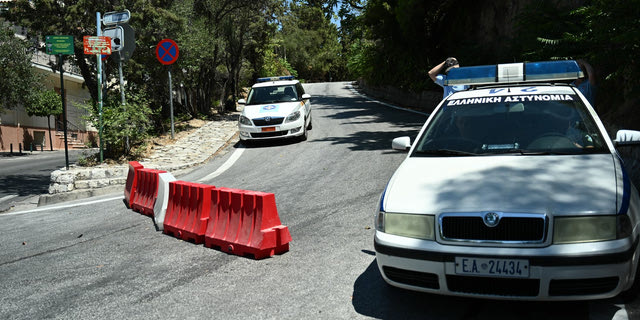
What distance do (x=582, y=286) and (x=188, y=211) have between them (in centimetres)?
433

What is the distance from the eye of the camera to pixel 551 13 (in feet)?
35.8

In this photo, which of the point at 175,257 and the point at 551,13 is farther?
the point at 551,13

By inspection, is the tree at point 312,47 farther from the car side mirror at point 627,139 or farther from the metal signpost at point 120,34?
the car side mirror at point 627,139

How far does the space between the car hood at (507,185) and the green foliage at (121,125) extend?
384 inches

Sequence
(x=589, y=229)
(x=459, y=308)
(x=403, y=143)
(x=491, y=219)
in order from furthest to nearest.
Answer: (x=403, y=143) → (x=459, y=308) → (x=491, y=219) → (x=589, y=229)

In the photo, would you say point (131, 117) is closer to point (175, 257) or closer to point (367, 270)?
point (175, 257)

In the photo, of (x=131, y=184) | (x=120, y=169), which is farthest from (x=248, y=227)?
(x=120, y=169)

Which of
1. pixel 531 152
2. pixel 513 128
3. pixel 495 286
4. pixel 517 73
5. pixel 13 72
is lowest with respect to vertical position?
pixel 495 286

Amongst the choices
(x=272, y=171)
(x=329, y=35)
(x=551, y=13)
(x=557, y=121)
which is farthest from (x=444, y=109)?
(x=329, y=35)

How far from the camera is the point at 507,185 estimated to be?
359cm

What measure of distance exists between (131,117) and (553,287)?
11305mm

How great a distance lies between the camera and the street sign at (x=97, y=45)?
36.0ft

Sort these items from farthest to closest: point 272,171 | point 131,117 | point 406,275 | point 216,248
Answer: point 131,117 < point 272,171 < point 216,248 < point 406,275

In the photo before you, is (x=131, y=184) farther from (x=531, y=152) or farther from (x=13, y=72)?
(x=13, y=72)
